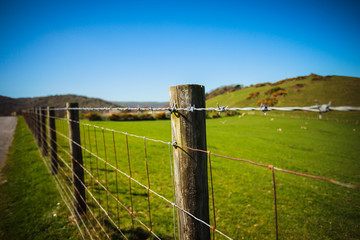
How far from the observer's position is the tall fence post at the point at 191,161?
1415 millimetres

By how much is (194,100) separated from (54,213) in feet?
15.9

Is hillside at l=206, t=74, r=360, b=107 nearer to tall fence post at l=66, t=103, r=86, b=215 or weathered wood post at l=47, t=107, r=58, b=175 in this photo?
weathered wood post at l=47, t=107, r=58, b=175

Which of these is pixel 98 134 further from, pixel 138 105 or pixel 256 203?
pixel 138 105

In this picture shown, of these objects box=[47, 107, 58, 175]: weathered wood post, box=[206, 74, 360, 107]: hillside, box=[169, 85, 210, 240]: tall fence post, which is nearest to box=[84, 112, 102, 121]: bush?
box=[47, 107, 58, 175]: weathered wood post

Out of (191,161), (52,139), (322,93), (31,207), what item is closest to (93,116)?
(52,139)

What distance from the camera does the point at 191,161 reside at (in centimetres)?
143

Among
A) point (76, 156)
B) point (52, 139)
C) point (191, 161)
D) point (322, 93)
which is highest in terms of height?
point (322, 93)

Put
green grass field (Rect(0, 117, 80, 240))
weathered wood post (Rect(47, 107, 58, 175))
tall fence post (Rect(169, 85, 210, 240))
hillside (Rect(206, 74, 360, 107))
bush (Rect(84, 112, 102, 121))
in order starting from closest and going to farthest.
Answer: tall fence post (Rect(169, 85, 210, 240)) → green grass field (Rect(0, 117, 80, 240)) → weathered wood post (Rect(47, 107, 58, 175)) → bush (Rect(84, 112, 102, 121)) → hillside (Rect(206, 74, 360, 107))

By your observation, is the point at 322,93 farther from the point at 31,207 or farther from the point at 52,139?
the point at 31,207

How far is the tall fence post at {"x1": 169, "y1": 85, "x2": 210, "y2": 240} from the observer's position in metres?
1.42

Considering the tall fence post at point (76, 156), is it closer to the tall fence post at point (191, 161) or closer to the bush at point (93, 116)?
the tall fence post at point (191, 161)

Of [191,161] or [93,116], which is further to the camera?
[93,116]

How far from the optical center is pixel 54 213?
13.5ft

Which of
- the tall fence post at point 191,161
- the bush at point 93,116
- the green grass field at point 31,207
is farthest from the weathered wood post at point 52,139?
the bush at point 93,116
